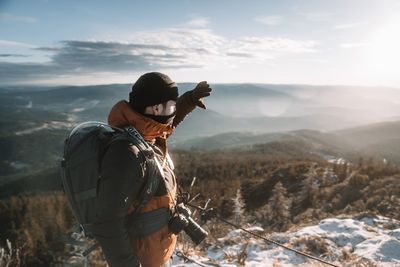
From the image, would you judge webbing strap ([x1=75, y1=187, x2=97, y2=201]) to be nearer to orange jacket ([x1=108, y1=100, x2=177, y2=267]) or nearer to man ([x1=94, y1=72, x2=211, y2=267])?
man ([x1=94, y1=72, x2=211, y2=267])

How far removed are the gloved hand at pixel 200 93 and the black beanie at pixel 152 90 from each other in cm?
158

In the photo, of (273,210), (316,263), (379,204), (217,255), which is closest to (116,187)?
(316,263)

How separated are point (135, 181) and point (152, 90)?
0.75 meters

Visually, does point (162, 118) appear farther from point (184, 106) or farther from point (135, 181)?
point (184, 106)

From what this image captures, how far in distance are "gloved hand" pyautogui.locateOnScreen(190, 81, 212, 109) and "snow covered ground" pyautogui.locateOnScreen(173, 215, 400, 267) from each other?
3.48m

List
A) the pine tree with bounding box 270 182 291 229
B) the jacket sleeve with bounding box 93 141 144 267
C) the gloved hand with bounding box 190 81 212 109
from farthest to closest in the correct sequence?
1. the pine tree with bounding box 270 182 291 229
2. the gloved hand with bounding box 190 81 212 109
3. the jacket sleeve with bounding box 93 141 144 267

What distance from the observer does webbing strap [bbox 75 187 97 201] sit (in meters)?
2.57

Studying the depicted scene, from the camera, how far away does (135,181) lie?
2.58 meters

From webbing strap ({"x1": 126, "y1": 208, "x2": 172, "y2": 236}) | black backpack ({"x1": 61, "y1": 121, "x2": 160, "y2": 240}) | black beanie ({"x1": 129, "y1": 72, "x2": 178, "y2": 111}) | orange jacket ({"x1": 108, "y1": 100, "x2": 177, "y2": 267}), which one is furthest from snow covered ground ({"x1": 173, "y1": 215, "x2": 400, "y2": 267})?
black beanie ({"x1": 129, "y1": 72, "x2": 178, "y2": 111})

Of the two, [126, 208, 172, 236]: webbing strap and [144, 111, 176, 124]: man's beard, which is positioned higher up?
[144, 111, 176, 124]: man's beard

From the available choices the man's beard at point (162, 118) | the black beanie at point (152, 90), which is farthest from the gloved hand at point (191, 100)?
the black beanie at point (152, 90)

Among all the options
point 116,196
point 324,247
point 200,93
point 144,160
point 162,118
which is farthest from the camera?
point 324,247

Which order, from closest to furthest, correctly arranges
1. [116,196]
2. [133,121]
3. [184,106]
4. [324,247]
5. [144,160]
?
[116,196]
[144,160]
[133,121]
[184,106]
[324,247]

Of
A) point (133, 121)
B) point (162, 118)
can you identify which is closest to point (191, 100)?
point (162, 118)
